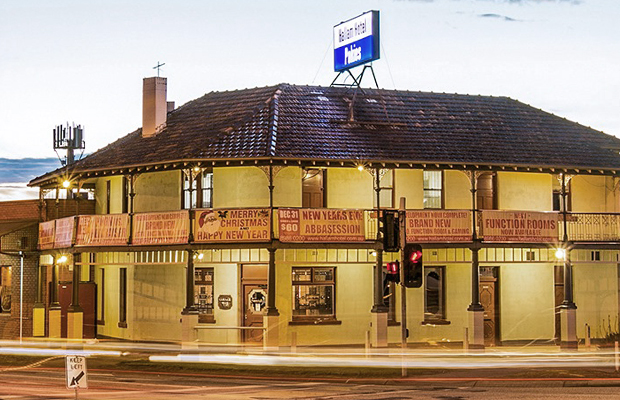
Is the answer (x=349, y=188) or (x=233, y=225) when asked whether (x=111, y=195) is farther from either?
(x=349, y=188)

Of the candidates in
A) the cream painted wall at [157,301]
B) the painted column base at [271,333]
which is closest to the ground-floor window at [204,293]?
the cream painted wall at [157,301]

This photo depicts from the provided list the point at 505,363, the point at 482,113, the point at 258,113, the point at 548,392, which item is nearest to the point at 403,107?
the point at 482,113

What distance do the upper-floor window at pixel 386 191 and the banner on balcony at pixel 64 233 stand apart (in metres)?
10.2

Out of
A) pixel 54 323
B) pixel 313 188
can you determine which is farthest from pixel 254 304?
pixel 54 323

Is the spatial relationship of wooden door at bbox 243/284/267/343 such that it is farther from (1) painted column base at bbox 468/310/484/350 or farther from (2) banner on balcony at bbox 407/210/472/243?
(1) painted column base at bbox 468/310/484/350

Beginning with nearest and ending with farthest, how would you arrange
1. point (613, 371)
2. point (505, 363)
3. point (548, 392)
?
point (548, 392), point (613, 371), point (505, 363)

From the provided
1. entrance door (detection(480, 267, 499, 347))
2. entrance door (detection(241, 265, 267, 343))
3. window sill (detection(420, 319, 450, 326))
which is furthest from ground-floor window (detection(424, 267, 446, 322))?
entrance door (detection(241, 265, 267, 343))

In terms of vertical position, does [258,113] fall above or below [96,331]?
above

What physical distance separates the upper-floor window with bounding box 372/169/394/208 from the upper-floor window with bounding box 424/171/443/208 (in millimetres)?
1265

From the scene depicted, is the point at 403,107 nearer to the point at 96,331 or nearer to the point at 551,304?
the point at 551,304

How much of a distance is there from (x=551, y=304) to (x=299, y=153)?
10769 mm

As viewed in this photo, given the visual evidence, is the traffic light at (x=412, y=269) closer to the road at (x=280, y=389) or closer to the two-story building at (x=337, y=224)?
the road at (x=280, y=389)

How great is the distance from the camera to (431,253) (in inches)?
1399

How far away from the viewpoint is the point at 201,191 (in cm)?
3534
